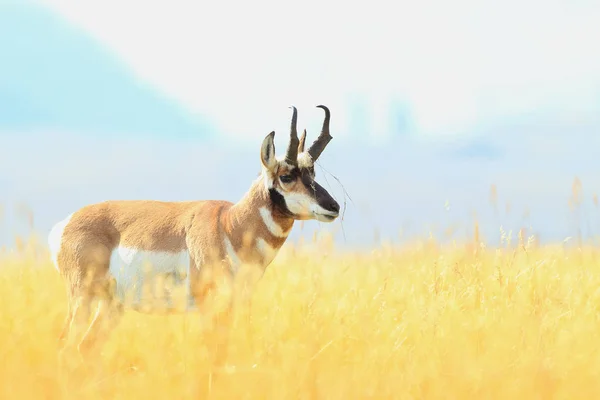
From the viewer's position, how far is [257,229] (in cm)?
617

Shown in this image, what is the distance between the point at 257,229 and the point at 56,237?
2.23 m

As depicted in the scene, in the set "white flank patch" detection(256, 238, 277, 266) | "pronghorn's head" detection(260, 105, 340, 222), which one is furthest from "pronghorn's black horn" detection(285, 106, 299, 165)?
"white flank patch" detection(256, 238, 277, 266)

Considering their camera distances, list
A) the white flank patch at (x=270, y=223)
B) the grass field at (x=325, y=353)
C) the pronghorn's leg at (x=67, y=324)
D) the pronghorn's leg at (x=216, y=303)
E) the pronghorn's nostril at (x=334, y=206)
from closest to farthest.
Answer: the grass field at (x=325, y=353) → the pronghorn's leg at (x=216, y=303) → the pronghorn's nostril at (x=334, y=206) → the white flank patch at (x=270, y=223) → the pronghorn's leg at (x=67, y=324)

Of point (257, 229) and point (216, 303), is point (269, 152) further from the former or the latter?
point (216, 303)

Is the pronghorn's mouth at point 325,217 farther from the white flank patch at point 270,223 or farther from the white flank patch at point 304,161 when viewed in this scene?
the white flank patch at point 304,161

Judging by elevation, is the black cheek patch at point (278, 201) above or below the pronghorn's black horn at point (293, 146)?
below

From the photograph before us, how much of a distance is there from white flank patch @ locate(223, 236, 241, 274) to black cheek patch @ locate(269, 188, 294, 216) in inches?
21.2

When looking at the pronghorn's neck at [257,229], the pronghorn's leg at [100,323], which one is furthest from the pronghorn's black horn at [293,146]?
the pronghorn's leg at [100,323]

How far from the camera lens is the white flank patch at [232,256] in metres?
6.05

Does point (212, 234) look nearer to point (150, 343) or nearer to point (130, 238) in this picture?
point (130, 238)

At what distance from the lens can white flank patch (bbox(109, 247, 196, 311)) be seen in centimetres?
607

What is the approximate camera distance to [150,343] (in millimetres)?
4383

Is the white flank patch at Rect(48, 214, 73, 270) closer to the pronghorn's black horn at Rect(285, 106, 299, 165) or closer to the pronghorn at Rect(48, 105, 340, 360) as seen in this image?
the pronghorn at Rect(48, 105, 340, 360)

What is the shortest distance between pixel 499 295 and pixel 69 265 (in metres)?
4.29
